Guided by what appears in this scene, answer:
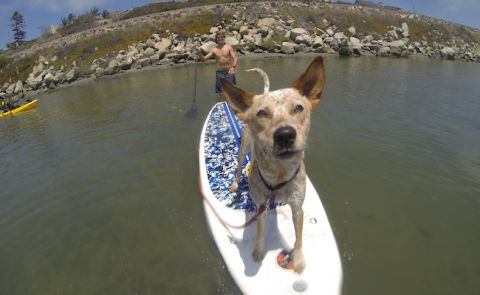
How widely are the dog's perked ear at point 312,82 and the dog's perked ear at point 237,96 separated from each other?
0.62 m

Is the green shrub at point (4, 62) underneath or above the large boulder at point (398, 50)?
above

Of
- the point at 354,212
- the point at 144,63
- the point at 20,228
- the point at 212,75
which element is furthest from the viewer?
the point at 144,63

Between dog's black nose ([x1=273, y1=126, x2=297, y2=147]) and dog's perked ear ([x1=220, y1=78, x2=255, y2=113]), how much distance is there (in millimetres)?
867

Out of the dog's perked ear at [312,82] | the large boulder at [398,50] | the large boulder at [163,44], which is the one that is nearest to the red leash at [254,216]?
the dog's perked ear at [312,82]

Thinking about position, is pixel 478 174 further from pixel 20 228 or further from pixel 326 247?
pixel 20 228

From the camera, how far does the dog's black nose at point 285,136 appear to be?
304 cm

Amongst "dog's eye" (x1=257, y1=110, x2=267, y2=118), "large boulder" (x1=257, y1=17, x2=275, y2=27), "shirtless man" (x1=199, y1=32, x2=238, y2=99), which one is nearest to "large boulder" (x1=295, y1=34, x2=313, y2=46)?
"large boulder" (x1=257, y1=17, x2=275, y2=27)

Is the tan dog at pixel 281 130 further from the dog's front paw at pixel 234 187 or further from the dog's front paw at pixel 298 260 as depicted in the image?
the dog's front paw at pixel 234 187

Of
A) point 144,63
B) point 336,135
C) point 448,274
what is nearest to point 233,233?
point 448,274

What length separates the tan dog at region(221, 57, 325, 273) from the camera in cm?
320

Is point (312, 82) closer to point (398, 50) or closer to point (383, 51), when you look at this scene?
point (383, 51)

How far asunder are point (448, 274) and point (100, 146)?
12435 millimetres

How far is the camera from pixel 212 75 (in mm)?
26797

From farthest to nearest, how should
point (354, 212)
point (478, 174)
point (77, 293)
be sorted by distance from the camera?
point (478, 174)
point (354, 212)
point (77, 293)
